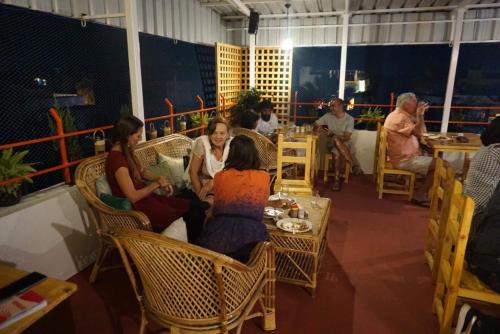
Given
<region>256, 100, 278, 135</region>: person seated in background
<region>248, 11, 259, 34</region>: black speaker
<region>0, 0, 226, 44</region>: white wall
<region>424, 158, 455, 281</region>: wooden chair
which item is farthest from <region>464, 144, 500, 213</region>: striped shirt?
<region>248, 11, 259, 34</region>: black speaker

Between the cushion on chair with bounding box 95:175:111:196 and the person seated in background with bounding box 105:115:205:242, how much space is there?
0.16 feet

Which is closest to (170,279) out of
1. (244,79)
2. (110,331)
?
(110,331)

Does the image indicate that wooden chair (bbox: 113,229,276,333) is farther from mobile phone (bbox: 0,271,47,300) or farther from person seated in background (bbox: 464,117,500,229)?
person seated in background (bbox: 464,117,500,229)

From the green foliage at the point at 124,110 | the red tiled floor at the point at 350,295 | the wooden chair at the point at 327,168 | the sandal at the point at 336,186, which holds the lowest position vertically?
the red tiled floor at the point at 350,295

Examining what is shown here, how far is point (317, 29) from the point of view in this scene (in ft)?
23.9

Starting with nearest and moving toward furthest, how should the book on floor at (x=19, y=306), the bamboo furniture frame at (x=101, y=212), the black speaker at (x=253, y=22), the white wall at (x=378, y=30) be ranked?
the book on floor at (x=19, y=306), the bamboo furniture frame at (x=101, y=212), the black speaker at (x=253, y=22), the white wall at (x=378, y=30)

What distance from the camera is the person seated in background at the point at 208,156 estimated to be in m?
2.77

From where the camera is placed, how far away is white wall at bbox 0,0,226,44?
3445 mm

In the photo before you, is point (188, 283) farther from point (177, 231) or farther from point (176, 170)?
point (176, 170)

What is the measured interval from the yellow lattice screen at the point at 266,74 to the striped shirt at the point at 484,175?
5105mm

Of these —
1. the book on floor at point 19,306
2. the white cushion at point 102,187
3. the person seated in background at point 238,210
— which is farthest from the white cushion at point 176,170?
the book on floor at point 19,306

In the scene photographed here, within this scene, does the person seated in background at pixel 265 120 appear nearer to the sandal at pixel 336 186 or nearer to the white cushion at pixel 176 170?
the sandal at pixel 336 186

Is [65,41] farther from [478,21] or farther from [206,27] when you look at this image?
[478,21]

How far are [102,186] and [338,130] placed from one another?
11.3 feet
